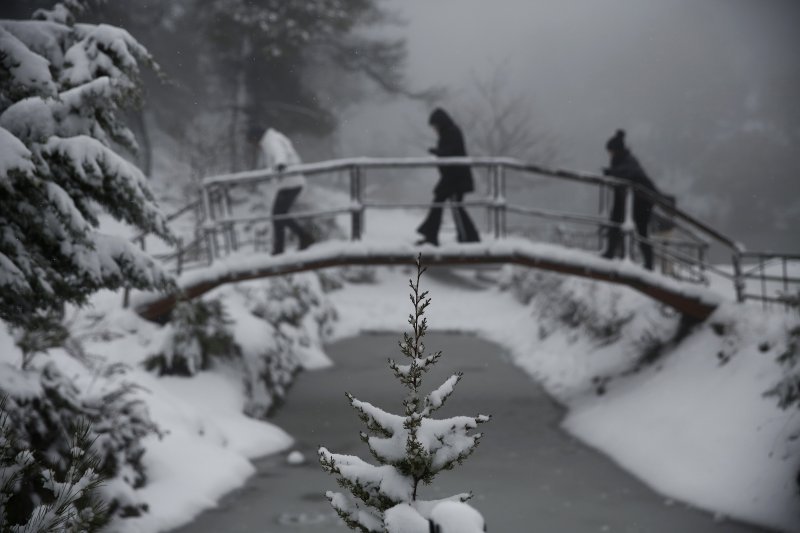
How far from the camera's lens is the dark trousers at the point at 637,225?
9.68 m

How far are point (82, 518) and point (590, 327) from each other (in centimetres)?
1058

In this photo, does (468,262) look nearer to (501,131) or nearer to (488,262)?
(488,262)

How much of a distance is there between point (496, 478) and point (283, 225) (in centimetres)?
415

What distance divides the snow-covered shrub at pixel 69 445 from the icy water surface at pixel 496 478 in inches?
36.7

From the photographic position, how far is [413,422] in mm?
2580

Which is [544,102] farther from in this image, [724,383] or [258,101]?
[724,383]

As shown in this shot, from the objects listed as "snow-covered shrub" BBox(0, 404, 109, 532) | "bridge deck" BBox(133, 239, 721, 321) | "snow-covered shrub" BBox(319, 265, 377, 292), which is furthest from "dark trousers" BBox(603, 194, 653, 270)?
"snow-covered shrub" BBox(319, 265, 377, 292)

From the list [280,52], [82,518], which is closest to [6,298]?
[82,518]

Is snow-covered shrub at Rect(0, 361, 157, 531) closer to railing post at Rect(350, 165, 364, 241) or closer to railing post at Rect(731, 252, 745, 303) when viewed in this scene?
railing post at Rect(350, 165, 364, 241)

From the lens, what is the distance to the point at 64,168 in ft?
14.3

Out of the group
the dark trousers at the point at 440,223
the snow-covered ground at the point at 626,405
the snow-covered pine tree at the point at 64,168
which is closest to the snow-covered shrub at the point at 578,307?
the snow-covered ground at the point at 626,405

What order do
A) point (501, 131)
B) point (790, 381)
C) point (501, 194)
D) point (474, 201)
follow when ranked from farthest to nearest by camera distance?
point (501, 131) → point (501, 194) → point (474, 201) → point (790, 381)

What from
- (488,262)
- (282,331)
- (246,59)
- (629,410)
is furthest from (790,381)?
(246,59)

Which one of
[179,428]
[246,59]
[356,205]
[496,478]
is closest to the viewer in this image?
[496,478]
